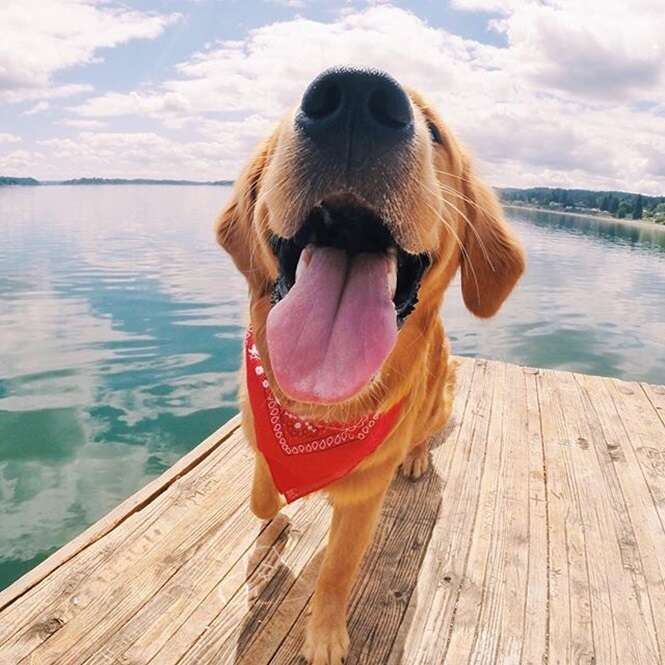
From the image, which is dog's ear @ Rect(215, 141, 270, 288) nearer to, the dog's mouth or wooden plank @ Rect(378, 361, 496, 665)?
the dog's mouth

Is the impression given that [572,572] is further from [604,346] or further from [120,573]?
[604,346]

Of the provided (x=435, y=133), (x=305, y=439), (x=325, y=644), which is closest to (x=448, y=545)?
(x=325, y=644)

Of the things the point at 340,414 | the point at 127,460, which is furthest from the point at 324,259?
the point at 127,460

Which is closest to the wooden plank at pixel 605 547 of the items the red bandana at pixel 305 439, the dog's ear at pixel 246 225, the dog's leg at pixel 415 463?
→ the dog's leg at pixel 415 463

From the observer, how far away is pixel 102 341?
9.42 metres

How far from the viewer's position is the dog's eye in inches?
80.9

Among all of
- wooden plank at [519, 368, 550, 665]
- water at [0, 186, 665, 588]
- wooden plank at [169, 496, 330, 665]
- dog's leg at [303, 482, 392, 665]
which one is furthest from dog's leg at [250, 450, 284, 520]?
water at [0, 186, 665, 588]

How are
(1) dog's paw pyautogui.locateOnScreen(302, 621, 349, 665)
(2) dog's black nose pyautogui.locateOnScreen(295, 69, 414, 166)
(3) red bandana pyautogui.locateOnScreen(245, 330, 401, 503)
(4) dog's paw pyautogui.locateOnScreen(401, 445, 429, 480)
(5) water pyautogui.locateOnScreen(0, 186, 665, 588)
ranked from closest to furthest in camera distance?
(2) dog's black nose pyautogui.locateOnScreen(295, 69, 414, 166) < (1) dog's paw pyautogui.locateOnScreen(302, 621, 349, 665) < (3) red bandana pyautogui.locateOnScreen(245, 330, 401, 503) < (4) dog's paw pyautogui.locateOnScreen(401, 445, 429, 480) < (5) water pyautogui.locateOnScreen(0, 186, 665, 588)

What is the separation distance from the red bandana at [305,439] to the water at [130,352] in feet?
2.94

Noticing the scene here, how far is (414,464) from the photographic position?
125 inches

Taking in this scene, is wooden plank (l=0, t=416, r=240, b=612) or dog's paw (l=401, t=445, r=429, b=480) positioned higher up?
dog's paw (l=401, t=445, r=429, b=480)

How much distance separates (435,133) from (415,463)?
6.09ft

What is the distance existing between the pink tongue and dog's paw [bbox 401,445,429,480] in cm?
157

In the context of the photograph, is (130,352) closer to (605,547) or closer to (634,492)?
(634,492)
